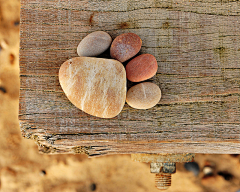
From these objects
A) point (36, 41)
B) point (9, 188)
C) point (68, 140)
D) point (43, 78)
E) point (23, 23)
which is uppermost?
point (23, 23)

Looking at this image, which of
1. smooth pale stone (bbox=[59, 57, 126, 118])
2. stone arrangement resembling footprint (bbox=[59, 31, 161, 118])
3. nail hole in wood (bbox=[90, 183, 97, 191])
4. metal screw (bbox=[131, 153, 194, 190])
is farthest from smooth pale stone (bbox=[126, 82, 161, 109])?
nail hole in wood (bbox=[90, 183, 97, 191])

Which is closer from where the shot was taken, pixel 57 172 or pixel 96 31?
pixel 96 31

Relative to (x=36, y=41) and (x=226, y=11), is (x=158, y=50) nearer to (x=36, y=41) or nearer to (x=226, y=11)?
(x=226, y=11)

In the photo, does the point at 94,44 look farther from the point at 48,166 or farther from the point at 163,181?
the point at 48,166

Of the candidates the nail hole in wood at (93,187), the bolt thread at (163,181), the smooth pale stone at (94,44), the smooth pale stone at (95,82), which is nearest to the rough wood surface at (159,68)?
the smooth pale stone at (94,44)

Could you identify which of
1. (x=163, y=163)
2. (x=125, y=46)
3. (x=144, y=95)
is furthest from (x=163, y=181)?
(x=125, y=46)

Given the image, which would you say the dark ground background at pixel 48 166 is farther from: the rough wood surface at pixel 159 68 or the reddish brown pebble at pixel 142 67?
the reddish brown pebble at pixel 142 67

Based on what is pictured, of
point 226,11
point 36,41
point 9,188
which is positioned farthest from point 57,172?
point 226,11
